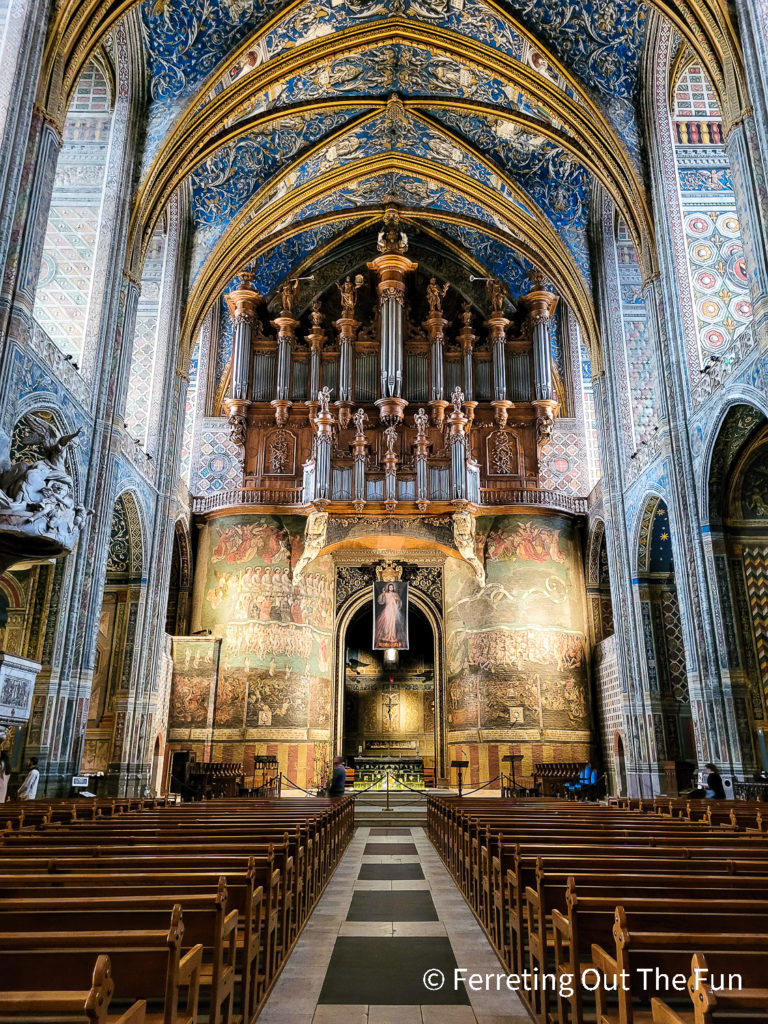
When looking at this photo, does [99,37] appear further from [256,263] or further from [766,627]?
[766,627]

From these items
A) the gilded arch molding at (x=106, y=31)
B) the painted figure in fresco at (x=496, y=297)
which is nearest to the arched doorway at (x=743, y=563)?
the gilded arch molding at (x=106, y=31)

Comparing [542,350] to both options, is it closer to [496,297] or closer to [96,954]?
[496,297]

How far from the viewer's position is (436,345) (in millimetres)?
23672

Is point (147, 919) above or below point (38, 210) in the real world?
below

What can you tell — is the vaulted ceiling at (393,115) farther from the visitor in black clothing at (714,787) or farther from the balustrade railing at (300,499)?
the visitor in black clothing at (714,787)

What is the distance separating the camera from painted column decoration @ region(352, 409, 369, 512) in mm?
21109

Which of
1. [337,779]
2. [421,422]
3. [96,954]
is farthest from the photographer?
[421,422]

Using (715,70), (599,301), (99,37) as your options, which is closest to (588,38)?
(715,70)

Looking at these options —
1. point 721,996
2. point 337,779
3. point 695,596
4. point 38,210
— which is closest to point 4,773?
point 337,779

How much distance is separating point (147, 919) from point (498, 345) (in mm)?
22633

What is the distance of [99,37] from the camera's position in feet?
40.8

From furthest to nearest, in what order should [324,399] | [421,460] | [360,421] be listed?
[360,421] < [324,399] < [421,460]

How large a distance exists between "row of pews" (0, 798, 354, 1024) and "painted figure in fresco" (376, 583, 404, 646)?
15.6 meters

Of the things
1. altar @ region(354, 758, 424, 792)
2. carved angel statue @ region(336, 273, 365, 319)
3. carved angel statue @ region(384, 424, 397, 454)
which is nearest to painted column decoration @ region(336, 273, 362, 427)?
carved angel statue @ region(336, 273, 365, 319)
